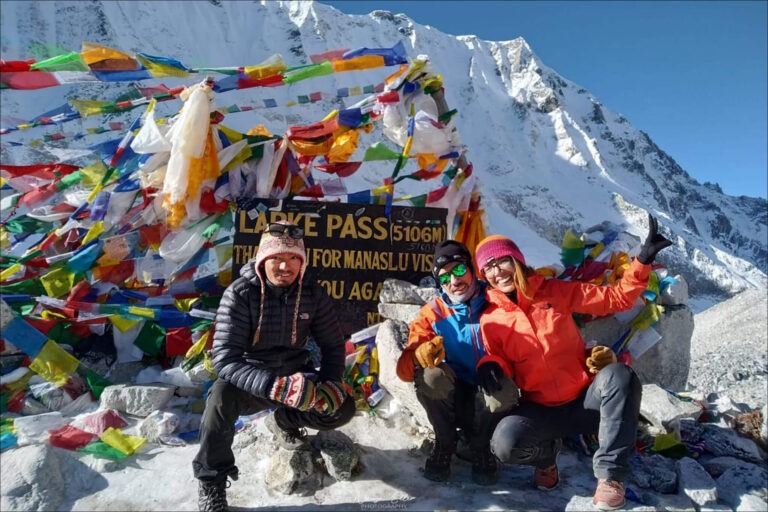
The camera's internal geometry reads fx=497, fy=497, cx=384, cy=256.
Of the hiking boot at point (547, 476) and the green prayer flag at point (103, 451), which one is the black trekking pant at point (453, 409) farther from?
the green prayer flag at point (103, 451)

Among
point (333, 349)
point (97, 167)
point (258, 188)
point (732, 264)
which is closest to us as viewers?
point (333, 349)

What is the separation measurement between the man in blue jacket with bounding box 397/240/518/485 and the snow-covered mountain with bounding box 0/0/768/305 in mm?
55019

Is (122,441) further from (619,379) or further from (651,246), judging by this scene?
(651,246)

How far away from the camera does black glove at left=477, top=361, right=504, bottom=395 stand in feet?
7.97

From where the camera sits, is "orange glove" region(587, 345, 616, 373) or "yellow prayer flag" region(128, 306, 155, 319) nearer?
"orange glove" region(587, 345, 616, 373)

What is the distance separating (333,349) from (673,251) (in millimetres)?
101553

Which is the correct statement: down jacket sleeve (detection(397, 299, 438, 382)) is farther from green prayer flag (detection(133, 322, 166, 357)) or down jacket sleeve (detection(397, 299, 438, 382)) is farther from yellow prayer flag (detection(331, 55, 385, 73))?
yellow prayer flag (detection(331, 55, 385, 73))

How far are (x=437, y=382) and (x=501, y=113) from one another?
151 metres

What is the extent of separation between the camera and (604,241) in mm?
4199

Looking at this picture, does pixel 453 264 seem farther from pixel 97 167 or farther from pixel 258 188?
pixel 97 167

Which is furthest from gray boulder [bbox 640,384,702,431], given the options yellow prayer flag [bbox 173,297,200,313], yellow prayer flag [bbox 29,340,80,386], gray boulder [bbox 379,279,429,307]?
yellow prayer flag [bbox 29,340,80,386]

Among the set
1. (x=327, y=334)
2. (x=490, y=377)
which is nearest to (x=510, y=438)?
(x=490, y=377)

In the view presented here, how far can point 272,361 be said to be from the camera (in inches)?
104

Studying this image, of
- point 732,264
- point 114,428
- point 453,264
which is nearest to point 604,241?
point 453,264
